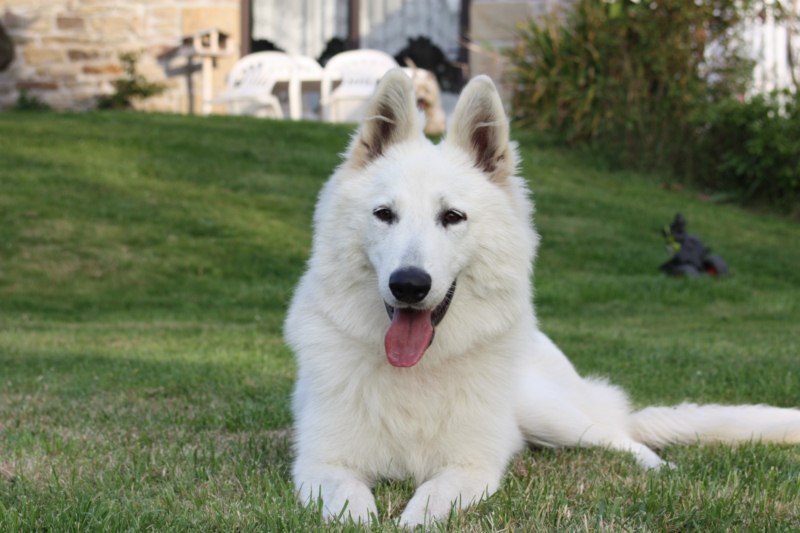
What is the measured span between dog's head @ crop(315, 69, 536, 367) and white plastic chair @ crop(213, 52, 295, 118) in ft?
44.1

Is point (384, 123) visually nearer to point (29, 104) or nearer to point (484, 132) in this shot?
point (484, 132)

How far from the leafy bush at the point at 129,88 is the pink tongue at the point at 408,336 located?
1610 centimetres

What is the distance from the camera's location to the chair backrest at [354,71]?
17156 millimetres

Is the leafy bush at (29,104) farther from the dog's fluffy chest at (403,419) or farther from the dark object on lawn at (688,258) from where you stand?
the dog's fluffy chest at (403,419)

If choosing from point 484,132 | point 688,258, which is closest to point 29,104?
point 688,258

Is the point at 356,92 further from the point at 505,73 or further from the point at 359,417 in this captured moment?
the point at 359,417

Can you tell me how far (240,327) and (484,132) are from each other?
5.28 meters

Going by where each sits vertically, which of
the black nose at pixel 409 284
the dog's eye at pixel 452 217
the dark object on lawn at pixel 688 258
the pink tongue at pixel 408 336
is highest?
the dog's eye at pixel 452 217

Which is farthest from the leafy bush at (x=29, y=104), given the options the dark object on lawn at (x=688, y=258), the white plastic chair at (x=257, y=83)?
the dark object on lawn at (x=688, y=258)

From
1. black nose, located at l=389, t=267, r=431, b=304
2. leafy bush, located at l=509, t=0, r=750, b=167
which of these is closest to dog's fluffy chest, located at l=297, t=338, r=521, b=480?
black nose, located at l=389, t=267, r=431, b=304

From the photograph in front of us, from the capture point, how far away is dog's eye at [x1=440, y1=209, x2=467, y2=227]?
3480mm

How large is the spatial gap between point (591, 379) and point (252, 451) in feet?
5.28

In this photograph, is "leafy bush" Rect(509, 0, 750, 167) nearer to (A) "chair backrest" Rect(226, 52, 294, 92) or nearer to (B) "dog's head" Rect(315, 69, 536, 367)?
(A) "chair backrest" Rect(226, 52, 294, 92)

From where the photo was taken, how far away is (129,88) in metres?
18.5
